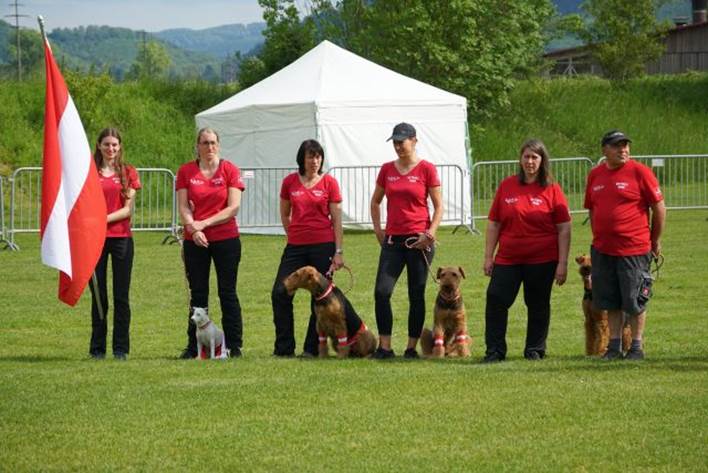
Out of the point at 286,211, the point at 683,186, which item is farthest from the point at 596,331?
the point at 683,186

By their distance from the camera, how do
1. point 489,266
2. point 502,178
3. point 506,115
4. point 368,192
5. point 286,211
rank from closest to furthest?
point 489,266 → point 286,211 → point 368,192 → point 502,178 → point 506,115

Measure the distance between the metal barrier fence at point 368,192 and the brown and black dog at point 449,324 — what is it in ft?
40.7

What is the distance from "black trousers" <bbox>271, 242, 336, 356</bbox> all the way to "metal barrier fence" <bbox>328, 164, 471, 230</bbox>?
41.1ft

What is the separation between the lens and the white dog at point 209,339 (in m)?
10.4

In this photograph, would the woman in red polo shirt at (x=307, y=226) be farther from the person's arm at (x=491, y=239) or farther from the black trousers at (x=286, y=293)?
the person's arm at (x=491, y=239)

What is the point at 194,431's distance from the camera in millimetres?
7457

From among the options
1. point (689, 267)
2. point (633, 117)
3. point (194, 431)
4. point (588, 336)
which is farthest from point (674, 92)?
point (194, 431)

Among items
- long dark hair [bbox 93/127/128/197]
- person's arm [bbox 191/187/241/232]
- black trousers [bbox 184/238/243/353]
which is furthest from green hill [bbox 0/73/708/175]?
person's arm [bbox 191/187/241/232]

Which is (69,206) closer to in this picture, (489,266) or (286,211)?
(286,211)

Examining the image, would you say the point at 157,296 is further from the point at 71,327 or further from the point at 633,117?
the point at 633,117

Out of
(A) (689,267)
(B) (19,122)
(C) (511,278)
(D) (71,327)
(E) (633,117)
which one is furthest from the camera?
(E) (633,117)

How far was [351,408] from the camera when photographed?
8.02 meters

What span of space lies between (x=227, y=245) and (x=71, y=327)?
3.31 meters

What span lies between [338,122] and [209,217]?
43.9 ft
